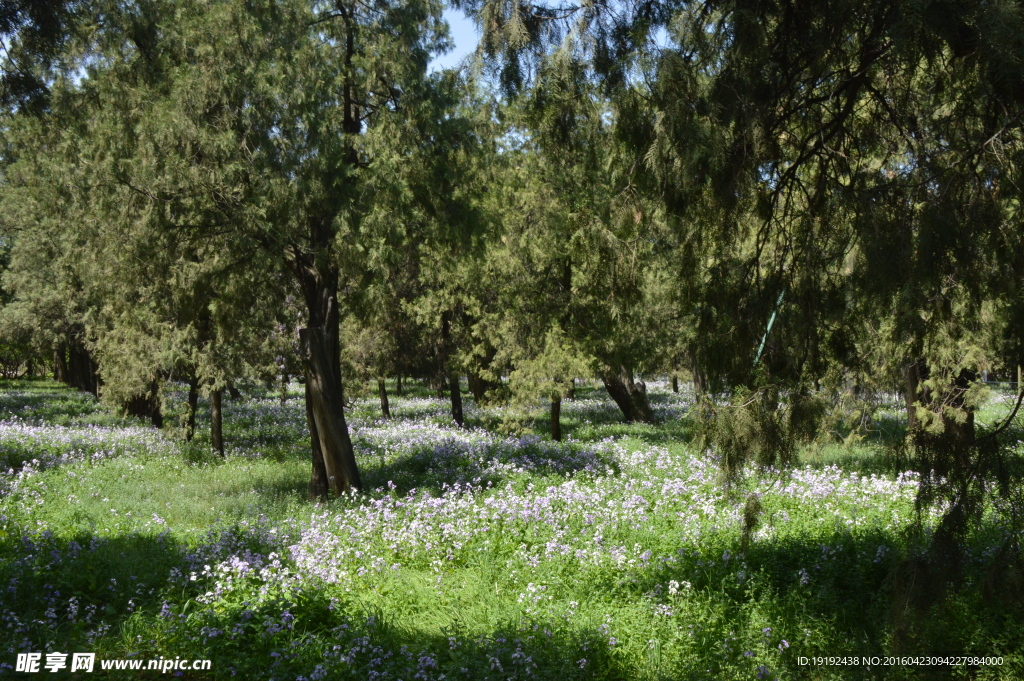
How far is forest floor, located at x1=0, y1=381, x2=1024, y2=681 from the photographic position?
226 inches

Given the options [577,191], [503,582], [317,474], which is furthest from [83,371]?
[577,191]

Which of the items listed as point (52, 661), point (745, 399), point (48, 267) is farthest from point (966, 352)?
point (48, 267)

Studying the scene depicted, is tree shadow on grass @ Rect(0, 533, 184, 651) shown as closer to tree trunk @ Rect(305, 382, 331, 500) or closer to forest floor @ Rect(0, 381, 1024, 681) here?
forest floor @ Rect(0, 381, 1024, 681)

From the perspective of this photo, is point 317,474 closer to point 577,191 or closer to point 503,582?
point 503,582

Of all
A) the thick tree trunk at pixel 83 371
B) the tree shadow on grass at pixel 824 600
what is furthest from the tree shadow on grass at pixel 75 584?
the thick tree trunk at pixel 83 371

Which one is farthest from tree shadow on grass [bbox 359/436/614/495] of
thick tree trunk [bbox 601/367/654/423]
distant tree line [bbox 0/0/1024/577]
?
thick tree trunk [bbox 601/367/654/423]

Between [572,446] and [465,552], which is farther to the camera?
[572,446]

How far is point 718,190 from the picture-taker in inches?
214

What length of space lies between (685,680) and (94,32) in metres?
9.91

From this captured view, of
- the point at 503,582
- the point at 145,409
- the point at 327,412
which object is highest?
the point at 327,412

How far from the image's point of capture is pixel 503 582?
24.3 ft

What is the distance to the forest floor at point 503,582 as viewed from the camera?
18.8 feet

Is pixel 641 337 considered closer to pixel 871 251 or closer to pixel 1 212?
pixel 871 251

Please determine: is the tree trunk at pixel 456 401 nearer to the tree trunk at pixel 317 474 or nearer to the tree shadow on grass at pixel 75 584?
the tree trunk at pixel 317 474
